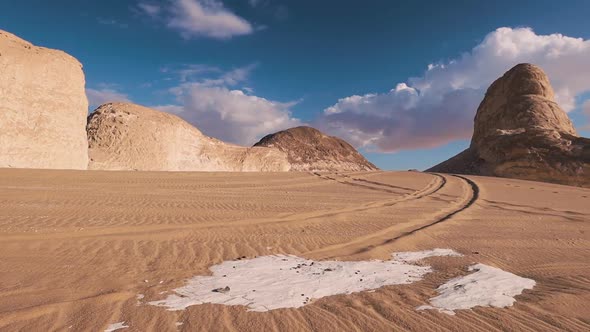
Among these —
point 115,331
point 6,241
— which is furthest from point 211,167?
point 115,331

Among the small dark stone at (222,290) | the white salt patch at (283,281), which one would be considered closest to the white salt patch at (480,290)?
the white salt patch at (283,281)

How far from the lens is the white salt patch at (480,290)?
3.12m

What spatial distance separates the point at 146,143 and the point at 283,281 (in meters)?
31.2

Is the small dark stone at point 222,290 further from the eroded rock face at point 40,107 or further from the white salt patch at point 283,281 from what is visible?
the eroded rock face at point 40,107

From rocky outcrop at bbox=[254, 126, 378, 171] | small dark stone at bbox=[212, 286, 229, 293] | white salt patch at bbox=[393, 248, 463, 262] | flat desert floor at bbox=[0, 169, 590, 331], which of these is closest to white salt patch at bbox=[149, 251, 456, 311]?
small dark stone at bbox=[212, 286, 229, 293]

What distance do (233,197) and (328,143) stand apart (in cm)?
7189

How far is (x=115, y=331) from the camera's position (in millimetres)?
2688

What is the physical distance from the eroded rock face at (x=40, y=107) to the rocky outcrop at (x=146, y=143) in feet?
18.1

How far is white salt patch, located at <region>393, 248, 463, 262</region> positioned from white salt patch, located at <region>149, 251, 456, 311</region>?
268 millimetres

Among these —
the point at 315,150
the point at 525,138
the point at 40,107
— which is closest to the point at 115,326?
the point at 40,107

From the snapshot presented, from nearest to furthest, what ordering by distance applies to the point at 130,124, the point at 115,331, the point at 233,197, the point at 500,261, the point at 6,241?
the point at 115,331 → the point at 500,261 → the point at 6,241 → the point at 233,197 → the point at 130,124

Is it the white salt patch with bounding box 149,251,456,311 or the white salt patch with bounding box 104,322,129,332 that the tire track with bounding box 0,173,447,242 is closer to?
the white salt patch with bounding box 149,251,456,311

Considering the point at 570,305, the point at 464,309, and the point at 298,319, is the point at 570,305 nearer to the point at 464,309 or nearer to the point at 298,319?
the point at 464,309

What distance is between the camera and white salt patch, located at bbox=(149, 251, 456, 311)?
3.29 metres
